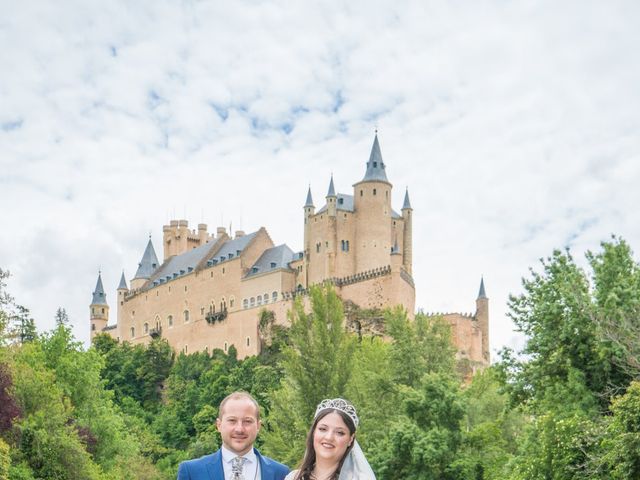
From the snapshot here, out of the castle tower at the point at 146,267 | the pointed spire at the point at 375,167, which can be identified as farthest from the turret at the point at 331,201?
the castle tower at the point at 146,267

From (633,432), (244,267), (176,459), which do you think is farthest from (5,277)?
(244,267)

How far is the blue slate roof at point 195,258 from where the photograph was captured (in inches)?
3772

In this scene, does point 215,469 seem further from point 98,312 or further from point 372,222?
point 98,312

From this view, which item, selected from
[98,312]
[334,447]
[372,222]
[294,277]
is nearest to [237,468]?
[334,447]

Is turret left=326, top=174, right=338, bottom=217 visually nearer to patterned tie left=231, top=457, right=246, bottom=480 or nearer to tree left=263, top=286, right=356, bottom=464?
tree left=263, top=286, right=356, bottom=464

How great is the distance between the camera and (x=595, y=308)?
967 inches

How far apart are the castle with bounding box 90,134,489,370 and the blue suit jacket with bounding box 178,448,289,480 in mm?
70582

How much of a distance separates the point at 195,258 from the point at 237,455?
9544cm

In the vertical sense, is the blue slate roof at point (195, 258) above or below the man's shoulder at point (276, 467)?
above

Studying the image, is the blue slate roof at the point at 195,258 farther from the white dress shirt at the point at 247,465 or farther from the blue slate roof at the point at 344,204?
the white dress shirt at the point at 247,465

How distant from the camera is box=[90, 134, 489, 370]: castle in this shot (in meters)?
80.9

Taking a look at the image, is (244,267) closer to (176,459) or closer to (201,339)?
(201,339)

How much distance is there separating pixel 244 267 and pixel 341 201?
523 inches

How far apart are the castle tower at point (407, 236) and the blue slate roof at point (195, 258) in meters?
16.2
